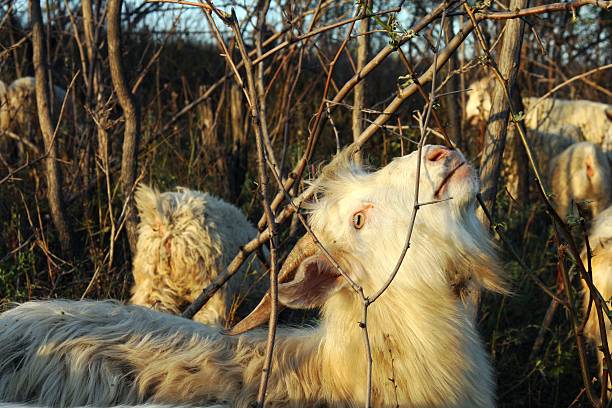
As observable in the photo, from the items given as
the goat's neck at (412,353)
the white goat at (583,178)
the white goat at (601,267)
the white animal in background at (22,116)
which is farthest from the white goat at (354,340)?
the white goat at (583,178)

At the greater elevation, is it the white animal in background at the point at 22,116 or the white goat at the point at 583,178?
the white animal in background at the point at 22,116

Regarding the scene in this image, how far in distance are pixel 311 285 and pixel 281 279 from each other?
23 centimetres

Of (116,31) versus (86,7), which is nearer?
(116,31)

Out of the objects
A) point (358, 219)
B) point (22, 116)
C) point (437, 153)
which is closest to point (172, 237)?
point (358, 219)

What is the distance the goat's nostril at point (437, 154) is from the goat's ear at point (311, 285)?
1.76ft

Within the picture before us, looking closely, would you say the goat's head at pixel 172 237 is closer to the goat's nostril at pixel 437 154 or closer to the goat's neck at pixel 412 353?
the goat's neck at pixel 412 353

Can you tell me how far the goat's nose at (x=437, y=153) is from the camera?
2.99 meters

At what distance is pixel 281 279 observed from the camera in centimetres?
322

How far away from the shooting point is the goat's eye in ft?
10.2

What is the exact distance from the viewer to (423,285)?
3.00m

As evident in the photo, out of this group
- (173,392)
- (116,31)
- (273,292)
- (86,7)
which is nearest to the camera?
(273,292)

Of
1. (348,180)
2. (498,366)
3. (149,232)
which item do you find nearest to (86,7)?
(149,232)

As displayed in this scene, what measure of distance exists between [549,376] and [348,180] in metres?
2.25

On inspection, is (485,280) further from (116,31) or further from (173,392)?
(116,31)
